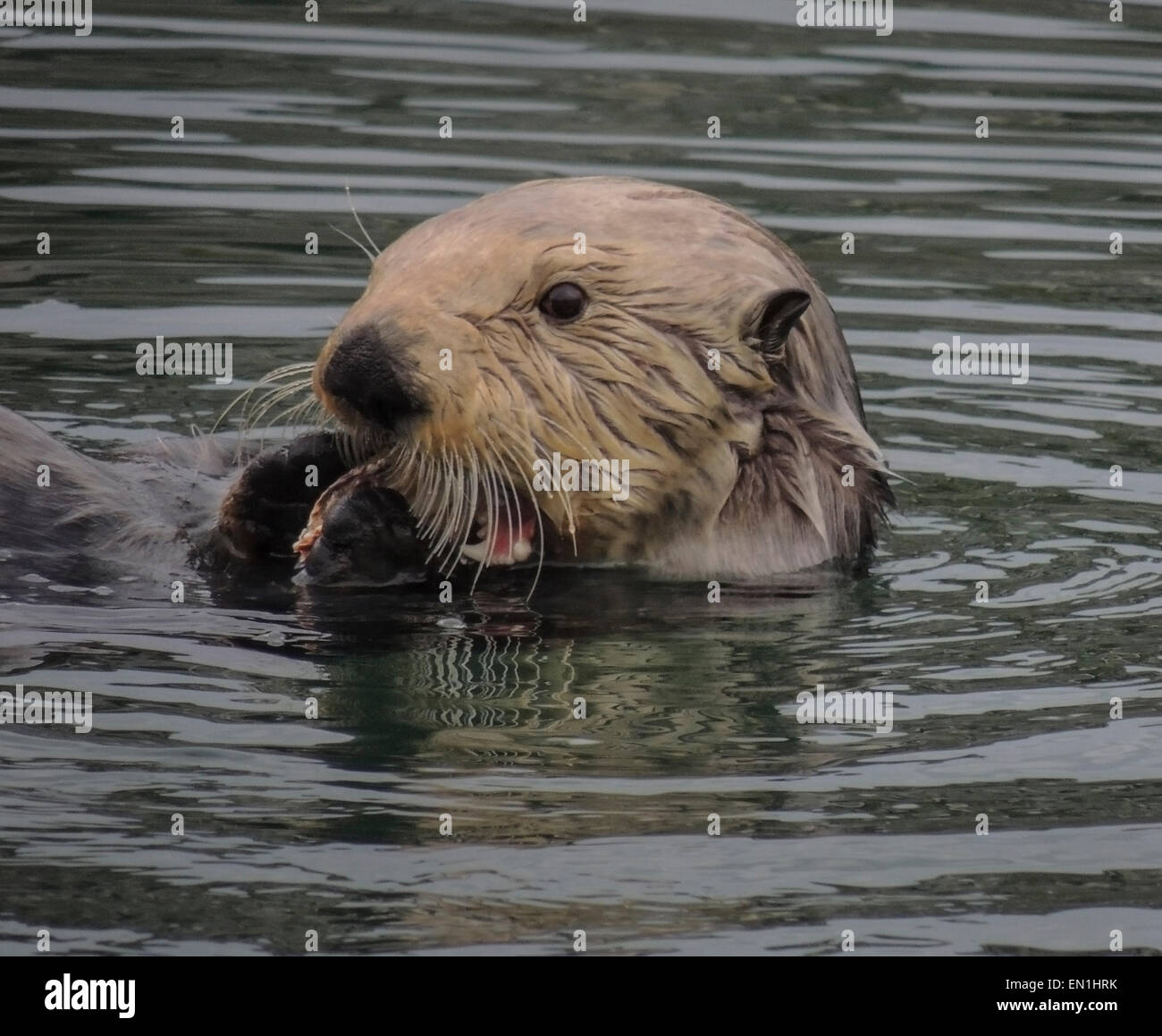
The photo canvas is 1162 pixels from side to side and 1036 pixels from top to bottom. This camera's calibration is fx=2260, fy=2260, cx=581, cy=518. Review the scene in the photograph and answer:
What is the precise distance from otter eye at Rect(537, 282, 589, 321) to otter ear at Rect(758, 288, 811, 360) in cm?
44

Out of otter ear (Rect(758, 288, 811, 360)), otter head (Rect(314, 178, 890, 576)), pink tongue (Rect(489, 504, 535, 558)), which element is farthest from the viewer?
pink tongue (Rect(489, 504, 535, 558))

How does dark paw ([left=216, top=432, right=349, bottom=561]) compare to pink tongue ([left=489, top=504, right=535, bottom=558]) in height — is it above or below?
above

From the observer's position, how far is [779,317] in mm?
5461

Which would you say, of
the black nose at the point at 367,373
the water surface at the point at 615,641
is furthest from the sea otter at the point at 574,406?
the water surface at the point at 615,641

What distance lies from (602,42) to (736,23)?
0.81 metres

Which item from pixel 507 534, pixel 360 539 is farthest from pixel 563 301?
pixel 360 539

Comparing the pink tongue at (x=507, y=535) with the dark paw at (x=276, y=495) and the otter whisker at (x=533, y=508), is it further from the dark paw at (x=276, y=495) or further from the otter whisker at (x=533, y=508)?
the dark paw at (x=276, y=495)

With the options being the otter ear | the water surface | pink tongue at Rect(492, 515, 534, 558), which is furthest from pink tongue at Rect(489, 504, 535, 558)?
the otter ear

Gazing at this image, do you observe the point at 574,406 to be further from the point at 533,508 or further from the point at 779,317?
the point at 779,317

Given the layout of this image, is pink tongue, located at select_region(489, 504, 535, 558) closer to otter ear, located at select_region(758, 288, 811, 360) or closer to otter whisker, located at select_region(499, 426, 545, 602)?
otter whisker, located at select_region(499, 426, 545, 602)

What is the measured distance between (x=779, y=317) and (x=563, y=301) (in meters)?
0.52

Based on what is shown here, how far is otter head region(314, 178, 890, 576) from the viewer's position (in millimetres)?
5277
